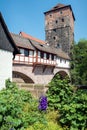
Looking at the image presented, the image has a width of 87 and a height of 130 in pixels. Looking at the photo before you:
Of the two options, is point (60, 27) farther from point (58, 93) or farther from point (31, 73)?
point (58, 93)

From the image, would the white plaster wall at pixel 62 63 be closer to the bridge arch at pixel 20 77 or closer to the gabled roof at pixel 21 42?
the gabled roof at pixel 21 42

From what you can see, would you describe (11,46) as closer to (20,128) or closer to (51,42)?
(20,128)

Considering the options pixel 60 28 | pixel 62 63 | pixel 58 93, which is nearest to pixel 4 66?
pixel 58 93

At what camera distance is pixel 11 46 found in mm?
16922

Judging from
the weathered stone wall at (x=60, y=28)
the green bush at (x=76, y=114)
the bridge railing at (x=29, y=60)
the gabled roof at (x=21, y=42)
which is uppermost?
the weathered stone wall at (x=60, y=28)

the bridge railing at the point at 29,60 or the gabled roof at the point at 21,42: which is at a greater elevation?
the gabled roof at the point at 21,42

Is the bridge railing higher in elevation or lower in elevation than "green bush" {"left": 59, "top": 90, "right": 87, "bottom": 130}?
higher

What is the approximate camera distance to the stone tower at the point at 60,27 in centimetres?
5444

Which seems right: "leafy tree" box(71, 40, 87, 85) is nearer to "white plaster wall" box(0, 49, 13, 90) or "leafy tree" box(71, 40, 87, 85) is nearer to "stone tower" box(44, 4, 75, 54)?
"stone tower" box(44, 4, 75, 54)

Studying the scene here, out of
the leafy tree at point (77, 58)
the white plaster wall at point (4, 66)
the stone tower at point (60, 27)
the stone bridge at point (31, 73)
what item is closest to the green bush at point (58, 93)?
the white plaster wall at point (4, 66)

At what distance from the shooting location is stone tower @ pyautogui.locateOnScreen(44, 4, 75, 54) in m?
54.4

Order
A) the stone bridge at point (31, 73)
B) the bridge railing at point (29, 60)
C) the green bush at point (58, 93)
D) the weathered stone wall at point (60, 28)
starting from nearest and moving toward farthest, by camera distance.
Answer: the green bush at point (58, 93), the bridge railing at point (29, 60), the stone bridge at point (31, 73), the weathered stone wall at point (60, 28)

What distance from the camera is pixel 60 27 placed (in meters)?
55.9

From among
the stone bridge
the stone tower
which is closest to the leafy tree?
the stone tower
